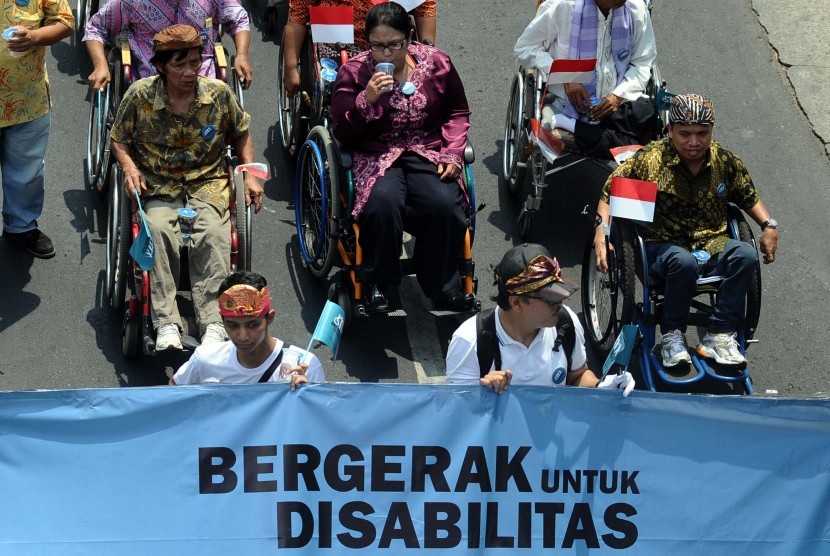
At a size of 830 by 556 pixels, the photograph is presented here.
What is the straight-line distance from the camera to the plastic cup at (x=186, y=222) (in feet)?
22.5

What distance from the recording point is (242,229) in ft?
23.0

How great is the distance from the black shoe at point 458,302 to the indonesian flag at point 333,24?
1849 millimetres

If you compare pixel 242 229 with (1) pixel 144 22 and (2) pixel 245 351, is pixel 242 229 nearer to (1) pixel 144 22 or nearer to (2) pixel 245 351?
(1) pixel 144 22

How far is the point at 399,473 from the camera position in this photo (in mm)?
5027

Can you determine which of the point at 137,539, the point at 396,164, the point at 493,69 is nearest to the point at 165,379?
the point at 396,164

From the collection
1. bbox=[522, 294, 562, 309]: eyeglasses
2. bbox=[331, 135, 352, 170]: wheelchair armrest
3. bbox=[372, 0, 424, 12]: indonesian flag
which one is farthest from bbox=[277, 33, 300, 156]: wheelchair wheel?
bbox=[522, 294, 562, 309]: eyeglasses

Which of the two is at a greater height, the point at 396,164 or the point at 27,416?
the point at 396,164

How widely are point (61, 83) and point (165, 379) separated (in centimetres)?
320

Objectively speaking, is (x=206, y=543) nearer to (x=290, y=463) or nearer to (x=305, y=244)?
(x=290, y=463)

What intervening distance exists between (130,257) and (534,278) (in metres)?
2.76

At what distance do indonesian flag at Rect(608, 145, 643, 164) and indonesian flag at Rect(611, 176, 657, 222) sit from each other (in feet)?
1.87

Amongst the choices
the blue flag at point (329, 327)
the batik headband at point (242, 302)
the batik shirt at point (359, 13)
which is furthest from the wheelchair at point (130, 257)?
the blue flag at point (329, 327)

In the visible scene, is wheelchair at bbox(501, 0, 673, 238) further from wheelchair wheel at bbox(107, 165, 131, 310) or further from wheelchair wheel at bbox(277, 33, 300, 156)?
wheelchair wheel at bbox(107, 165, 131, 310)

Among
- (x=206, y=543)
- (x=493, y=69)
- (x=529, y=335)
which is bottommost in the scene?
(x=206, y=543)
